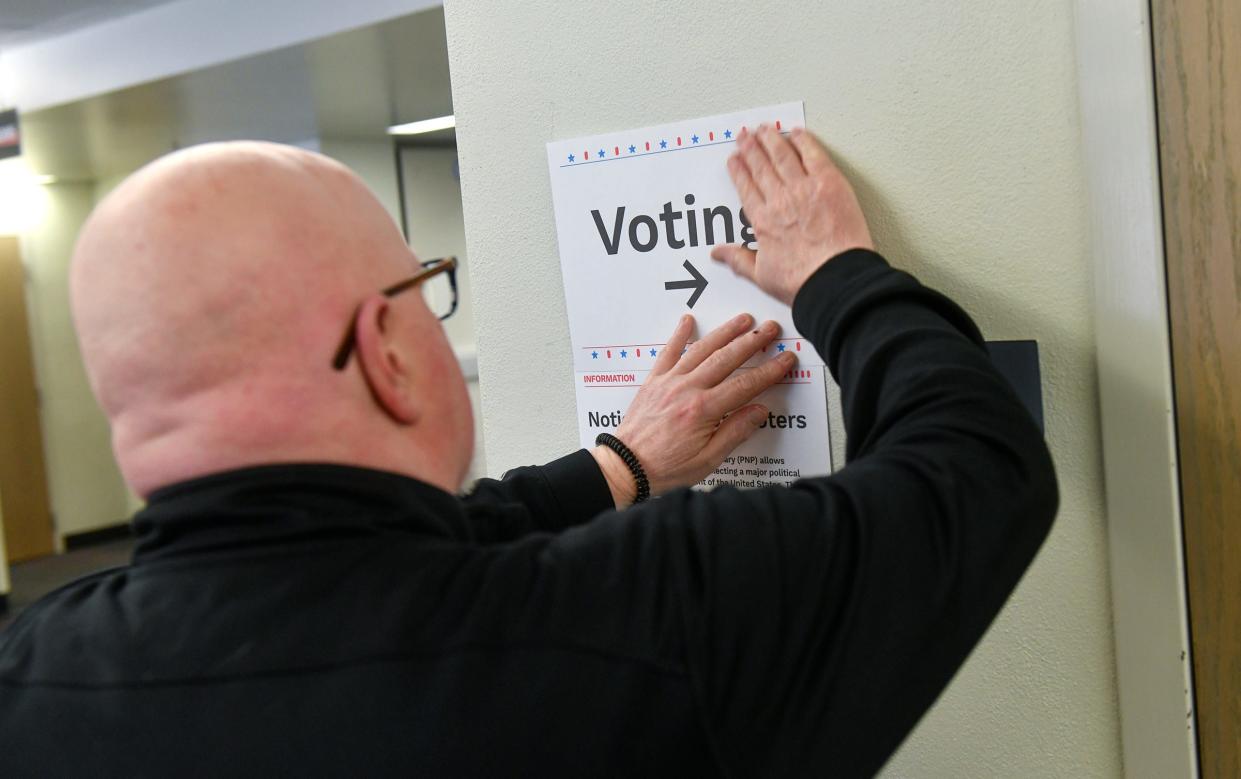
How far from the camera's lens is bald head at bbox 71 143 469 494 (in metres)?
0.63

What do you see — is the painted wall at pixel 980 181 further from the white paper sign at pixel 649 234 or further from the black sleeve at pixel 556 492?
the black sleeve at pixel 556 492

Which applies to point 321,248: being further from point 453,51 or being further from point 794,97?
point 453,51

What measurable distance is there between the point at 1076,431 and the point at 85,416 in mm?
8064

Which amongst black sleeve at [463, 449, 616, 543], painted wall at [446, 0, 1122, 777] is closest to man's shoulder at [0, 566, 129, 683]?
black sleeve at [463, 449, 616, 543]

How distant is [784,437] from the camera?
0.98 metres

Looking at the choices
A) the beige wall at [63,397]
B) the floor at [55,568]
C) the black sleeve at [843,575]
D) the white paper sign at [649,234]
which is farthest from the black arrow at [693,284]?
the beige wall at [63,397]

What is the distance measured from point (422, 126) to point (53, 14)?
3032 millimetres

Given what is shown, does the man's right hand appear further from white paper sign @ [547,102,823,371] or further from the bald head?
the bald head

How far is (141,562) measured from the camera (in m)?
0.67

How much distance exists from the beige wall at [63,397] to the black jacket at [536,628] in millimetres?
7524

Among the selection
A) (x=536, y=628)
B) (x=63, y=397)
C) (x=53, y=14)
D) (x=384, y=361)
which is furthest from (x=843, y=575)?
(x=63, y=397)

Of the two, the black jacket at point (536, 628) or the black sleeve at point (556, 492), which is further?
the black sleeve at point (556, 492)

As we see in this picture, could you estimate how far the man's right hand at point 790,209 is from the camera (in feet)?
2.78

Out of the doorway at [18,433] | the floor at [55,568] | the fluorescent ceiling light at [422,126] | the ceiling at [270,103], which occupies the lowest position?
the floor at [55,568]
